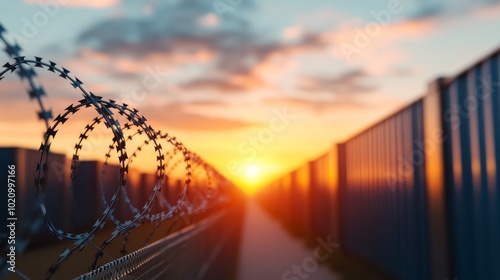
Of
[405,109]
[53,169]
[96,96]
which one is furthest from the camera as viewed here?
[53,169]

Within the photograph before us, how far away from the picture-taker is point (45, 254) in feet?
80.8

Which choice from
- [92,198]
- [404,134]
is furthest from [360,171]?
[92,198]

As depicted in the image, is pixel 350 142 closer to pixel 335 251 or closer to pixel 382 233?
pixel 335 251

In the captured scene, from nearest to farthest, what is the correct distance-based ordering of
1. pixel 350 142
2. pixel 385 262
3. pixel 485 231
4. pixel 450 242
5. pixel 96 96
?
pixel 96 96
pixel 485 231
pixel 450 242
pixel 385 262
pixel 350 142

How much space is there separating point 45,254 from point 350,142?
11.5m

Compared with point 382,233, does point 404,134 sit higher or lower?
higher

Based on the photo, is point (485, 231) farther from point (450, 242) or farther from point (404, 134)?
point (404, 134)

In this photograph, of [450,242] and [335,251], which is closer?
[450,242]

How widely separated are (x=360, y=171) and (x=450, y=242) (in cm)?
760

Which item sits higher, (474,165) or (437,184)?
(474,165)

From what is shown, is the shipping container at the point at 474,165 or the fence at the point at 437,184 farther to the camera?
the fence at the point at 437,184

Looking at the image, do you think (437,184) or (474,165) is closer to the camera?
(474,165)

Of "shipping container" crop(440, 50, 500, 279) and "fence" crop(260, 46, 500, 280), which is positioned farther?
"fence" crop(260, 46, 500, 280)

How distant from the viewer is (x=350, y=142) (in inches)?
784
